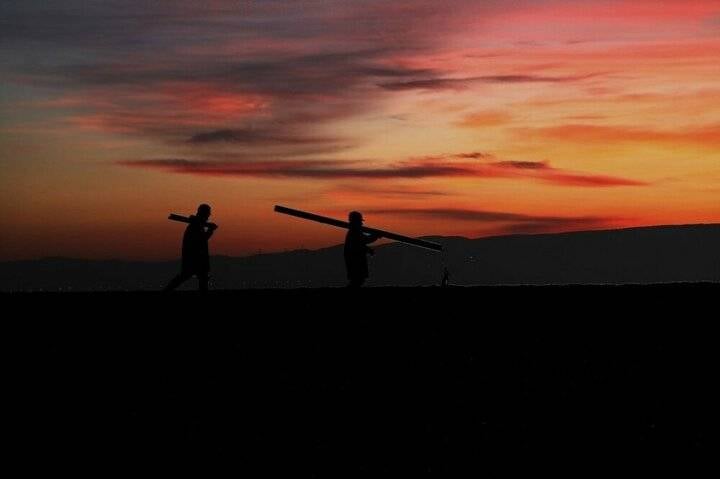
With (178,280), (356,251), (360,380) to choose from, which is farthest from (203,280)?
(360,380)

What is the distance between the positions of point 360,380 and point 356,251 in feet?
38.1

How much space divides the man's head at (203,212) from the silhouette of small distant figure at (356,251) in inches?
115

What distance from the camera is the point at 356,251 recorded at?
2720cm

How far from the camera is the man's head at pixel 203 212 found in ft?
84.5

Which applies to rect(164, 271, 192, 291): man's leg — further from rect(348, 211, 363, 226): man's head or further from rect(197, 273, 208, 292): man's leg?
rect(348, 211, 363, 226): man's head

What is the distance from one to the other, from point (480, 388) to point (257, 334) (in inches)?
233

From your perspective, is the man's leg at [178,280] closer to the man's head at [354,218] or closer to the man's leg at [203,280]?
the man's leg at [203,280]

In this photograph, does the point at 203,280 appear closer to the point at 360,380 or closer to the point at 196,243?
the point at 196,243

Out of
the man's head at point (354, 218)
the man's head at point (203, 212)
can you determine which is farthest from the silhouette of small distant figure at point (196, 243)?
the man's head at point (354, 218)

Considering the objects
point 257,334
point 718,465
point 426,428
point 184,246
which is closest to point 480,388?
point 426,428

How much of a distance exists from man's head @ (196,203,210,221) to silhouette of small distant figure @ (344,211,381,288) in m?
A: 2.92

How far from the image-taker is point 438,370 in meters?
16.5

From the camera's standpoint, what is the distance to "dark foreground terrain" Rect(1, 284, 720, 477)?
1194 centimetres

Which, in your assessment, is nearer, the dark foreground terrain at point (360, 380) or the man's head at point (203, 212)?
the dark foreground terrain at point (360, 380)
